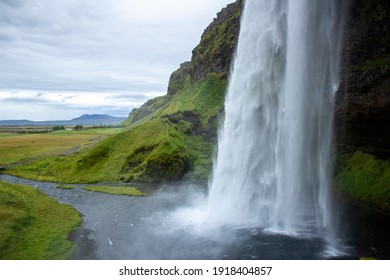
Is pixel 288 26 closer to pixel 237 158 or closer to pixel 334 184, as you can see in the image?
pixel 237 158

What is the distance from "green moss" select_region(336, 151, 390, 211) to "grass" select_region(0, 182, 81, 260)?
30.5 m

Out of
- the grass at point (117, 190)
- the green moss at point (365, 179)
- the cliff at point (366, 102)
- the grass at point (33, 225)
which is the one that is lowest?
the grass at point (33, 225)

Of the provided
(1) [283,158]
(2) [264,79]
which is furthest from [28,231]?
(2) [264,79]

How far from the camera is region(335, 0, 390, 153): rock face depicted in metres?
37.8

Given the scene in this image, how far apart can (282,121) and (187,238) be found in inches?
620

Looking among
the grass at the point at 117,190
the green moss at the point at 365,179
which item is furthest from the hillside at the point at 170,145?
the green moss at the point at 365,179

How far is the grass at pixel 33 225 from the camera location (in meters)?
24.3

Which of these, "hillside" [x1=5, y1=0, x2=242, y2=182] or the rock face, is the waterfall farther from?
"hillside" [x1=5, y1=0, x2=242, y2=182]

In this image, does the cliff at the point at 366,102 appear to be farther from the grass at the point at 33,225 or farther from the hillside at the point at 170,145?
the grass at the point at 33,225

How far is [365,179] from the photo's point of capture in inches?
1556

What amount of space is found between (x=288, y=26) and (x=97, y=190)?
32901mm

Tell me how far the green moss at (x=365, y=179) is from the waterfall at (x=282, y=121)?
8.85ft

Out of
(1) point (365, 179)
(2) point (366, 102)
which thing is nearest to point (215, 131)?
(2) point (366, 102)

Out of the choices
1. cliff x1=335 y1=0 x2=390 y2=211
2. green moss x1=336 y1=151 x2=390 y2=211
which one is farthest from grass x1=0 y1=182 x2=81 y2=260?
cliff x1=335 y1=0 x2=390 y2=211
